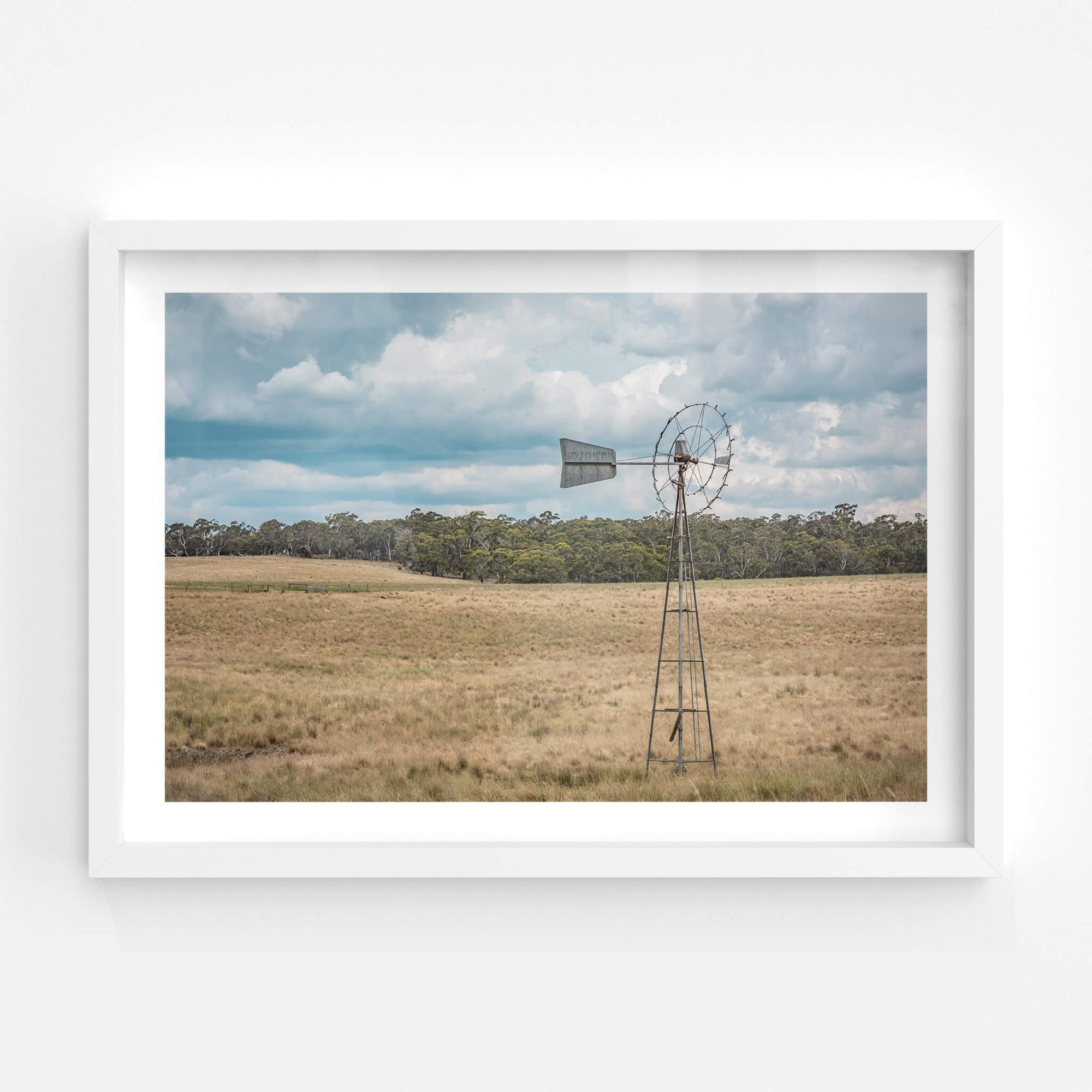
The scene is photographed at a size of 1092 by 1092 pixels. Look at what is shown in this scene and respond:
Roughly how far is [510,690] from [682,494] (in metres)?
0.55

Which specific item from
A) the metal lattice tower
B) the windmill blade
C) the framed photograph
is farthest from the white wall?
the windmill blade

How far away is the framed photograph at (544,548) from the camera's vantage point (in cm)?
179

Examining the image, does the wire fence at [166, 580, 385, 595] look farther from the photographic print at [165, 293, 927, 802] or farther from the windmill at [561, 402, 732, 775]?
the windmill at [561, 402, 732, 775]

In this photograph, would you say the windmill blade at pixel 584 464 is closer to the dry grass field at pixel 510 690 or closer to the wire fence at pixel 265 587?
the dry grass field at pixel 510 690

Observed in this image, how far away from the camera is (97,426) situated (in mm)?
1728

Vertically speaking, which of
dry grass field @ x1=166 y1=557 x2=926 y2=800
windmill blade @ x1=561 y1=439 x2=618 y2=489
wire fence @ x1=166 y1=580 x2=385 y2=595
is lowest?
dry grass field @ x1=166 y1=557 x2=926 y2=800

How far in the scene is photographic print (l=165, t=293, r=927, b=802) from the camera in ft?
5.88
